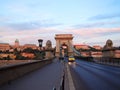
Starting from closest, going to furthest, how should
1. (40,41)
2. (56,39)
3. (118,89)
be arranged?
(118,89), (40,41), (56,39)

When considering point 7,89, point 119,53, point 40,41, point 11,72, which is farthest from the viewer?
point 119,53

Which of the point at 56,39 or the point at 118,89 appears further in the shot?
the point at 56,39

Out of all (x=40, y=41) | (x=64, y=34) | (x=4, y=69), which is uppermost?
(x=64, y=34)

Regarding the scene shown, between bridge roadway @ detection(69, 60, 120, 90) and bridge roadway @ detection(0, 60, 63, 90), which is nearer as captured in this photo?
bridge roadway @ detection(0, 60, 63, 90)

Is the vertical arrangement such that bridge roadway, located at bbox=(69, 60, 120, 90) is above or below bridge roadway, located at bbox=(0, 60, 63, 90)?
below

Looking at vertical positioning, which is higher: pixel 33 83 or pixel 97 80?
pixel 33 83

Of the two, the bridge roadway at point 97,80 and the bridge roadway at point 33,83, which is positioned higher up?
the bridge roadway at point 33,83

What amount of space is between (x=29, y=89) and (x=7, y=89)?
102 cm

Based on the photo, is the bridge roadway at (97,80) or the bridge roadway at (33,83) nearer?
the bridge roadway at (33,83)

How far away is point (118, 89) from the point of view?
15242mm

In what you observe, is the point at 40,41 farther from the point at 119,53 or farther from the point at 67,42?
the point at 67,42

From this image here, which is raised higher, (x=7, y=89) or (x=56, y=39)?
(x=56, y=39)

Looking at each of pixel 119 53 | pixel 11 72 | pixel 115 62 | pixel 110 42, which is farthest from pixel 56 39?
pixel 11 72

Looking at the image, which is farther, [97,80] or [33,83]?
[97,80]
